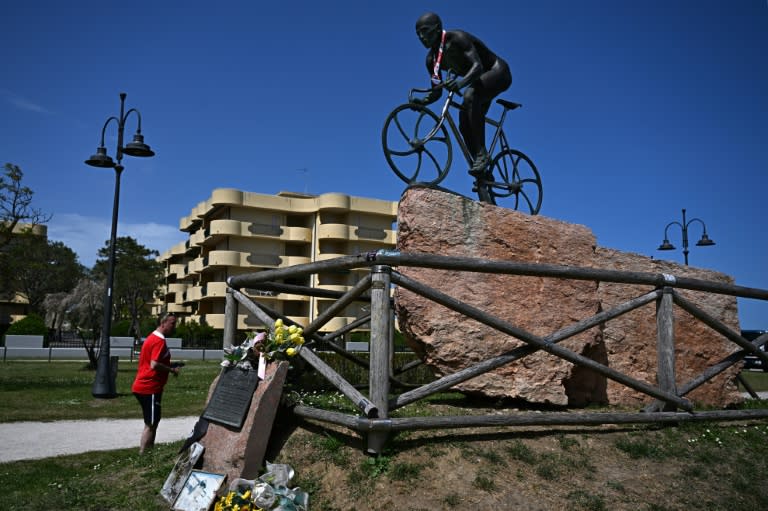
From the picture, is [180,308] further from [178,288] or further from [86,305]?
[86,305]

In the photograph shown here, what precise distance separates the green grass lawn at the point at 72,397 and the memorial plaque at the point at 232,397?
687cm

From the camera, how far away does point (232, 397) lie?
19.7 ft

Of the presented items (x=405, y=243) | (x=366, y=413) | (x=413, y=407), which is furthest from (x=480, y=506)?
(x=405, y=243)

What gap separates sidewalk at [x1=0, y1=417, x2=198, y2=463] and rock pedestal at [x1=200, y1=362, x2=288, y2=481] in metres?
3.84

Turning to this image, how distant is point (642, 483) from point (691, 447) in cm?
117

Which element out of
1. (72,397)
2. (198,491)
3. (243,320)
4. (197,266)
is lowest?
(72,397)

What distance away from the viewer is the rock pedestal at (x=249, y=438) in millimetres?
5520

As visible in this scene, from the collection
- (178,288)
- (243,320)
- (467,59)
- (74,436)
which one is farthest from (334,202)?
(467,59)

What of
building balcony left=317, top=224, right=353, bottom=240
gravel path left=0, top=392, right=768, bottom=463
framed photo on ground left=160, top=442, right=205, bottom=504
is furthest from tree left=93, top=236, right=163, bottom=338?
framed photo on ground left=160, top=442, right=205, bottom=504

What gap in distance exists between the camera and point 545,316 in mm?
7051

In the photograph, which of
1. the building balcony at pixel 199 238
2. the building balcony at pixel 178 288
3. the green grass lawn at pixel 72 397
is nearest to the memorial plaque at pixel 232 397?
the green grass lawn at pixel 72 397

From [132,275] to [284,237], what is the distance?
14.9 m

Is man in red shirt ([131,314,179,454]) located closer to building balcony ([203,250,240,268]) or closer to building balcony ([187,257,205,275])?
building balcony ([203,250,240,268])

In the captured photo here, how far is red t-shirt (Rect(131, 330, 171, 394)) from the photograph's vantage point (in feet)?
24.5
